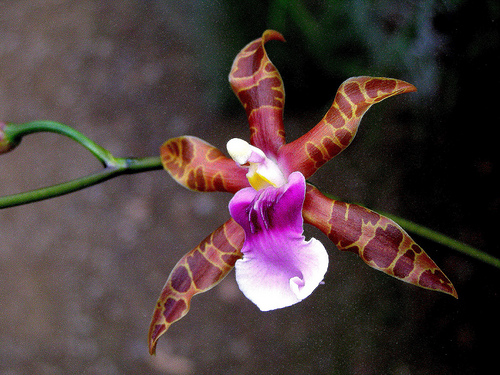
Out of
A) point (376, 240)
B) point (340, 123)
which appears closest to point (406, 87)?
point (340, 123)

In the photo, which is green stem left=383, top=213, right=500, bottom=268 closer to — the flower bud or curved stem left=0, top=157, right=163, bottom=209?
curved stem left=0, top=157, right=163, bottom=209

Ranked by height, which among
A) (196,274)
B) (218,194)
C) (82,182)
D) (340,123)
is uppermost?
(340,123)

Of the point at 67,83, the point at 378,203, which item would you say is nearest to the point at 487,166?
the point at 378,203

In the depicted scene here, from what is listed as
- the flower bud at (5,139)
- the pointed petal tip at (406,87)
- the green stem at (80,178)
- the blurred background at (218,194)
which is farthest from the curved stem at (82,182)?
the blurred background at (218,194)

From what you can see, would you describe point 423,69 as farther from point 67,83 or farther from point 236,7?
point 67,83

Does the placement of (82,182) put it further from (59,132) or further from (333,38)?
(333,38)

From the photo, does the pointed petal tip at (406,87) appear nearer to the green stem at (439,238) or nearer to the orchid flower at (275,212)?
the orchid flower at (275,212)
